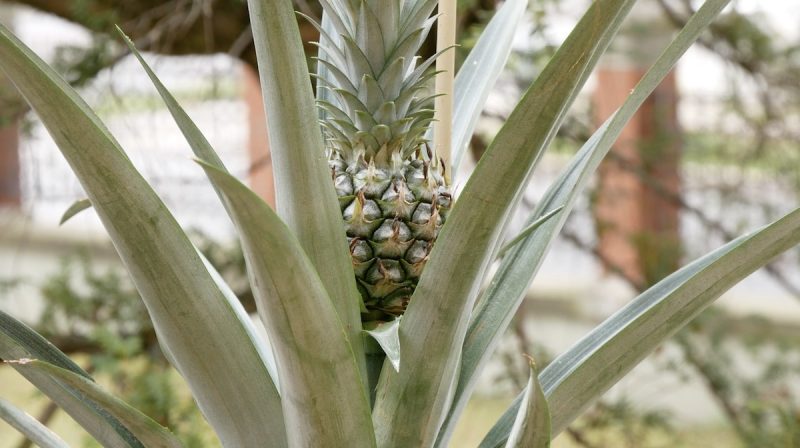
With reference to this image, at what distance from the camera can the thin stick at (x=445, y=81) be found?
45cm

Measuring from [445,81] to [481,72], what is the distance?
98mm

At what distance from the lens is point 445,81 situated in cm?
46

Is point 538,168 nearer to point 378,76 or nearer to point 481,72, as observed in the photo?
point 481,72

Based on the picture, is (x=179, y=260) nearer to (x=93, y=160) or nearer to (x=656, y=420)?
(x=93, y=160)

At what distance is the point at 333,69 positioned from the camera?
1.49ft

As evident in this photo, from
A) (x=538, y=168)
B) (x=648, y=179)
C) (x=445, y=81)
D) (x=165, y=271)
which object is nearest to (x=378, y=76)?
(x=445, y=81)

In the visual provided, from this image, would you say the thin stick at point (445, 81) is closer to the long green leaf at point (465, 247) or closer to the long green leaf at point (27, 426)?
the long green leaf at point (465, 247)

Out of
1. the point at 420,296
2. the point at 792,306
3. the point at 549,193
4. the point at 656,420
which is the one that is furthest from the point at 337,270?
the point at 792,306

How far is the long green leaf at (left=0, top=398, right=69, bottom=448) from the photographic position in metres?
0.41

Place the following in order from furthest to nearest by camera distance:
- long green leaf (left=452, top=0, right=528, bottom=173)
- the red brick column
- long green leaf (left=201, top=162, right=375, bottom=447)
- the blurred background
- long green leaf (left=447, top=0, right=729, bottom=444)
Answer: the red brick column < the blurred background < long green leaf (left=452, top=0, right=528, bottom=173) < long green leaf (left=447, top=0, right=729, bottom=444) < long green leaf (left=201, top=162, right=375, bottom=447)

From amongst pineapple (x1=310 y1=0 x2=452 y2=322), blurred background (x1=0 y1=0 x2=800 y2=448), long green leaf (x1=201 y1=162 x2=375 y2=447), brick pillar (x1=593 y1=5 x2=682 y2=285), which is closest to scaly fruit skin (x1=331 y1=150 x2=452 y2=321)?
pineapple (x1=310 y1=0 x2=452 y2=322)

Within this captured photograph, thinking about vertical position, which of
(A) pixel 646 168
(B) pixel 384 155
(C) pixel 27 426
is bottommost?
(A) pixel 646 168

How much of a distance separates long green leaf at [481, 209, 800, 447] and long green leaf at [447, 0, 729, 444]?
0.13 ft

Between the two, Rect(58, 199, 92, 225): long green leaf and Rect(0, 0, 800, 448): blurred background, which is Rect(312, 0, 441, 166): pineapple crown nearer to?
Rect(58, 199, 92, 225): long green leaf
